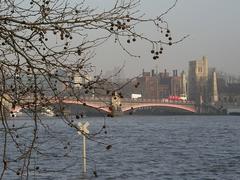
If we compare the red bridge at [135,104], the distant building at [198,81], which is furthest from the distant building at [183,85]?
the red bridge at [135,104]

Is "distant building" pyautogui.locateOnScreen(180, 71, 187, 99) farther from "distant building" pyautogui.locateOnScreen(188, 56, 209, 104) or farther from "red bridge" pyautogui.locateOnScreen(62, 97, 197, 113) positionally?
"red bridge" pyautogui.locateOnScreen(62, 97, 197, 113)

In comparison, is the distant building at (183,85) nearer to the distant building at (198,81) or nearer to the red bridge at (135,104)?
the distant building at (198,81)

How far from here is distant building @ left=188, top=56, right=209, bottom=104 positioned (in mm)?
143125

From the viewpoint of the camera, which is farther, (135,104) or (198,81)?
(198,81)

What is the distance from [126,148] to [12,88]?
3557 cm

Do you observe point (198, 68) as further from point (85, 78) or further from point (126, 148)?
point (85, 78)

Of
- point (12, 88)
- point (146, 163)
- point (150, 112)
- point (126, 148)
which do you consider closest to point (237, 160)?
point (146, 163)

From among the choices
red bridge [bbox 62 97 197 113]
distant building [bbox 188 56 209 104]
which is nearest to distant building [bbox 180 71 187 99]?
distant building [bbox 188 56 209 104]

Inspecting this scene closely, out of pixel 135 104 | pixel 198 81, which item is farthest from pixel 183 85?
pixel 135 104

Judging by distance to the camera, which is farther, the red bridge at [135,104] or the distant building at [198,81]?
the distant building at [198,81]

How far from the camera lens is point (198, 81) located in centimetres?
15662

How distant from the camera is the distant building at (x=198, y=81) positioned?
470 feet

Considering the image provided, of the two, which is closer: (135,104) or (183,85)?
(135,104)

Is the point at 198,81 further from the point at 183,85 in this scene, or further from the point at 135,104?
the point at 135,104
